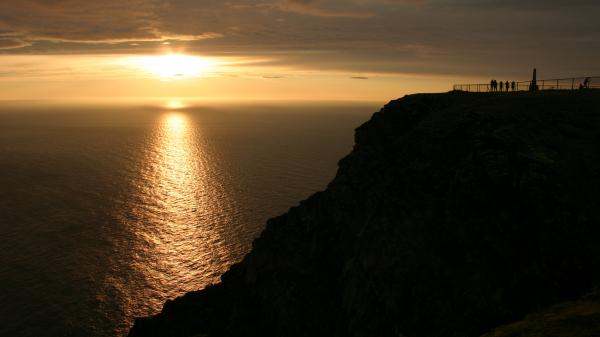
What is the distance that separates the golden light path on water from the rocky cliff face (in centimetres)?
2506

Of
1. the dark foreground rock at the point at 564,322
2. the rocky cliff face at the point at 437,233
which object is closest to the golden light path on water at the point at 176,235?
the rocky cliff face at the point at 437,233

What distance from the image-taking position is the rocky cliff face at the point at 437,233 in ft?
79.2

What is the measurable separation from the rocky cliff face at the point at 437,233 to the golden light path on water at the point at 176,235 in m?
25.1

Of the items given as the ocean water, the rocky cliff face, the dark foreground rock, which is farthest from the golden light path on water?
the dark foreground rock

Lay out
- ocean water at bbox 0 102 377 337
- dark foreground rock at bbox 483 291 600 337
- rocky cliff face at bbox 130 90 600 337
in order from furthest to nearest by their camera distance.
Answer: ocean water at bbox 0 102 377 337 < rocky cliff face at bbox 130 90 600 337 < dark foreground rock at bbox 483 291 600 337

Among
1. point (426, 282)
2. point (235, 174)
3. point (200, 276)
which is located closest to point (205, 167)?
point (235, 174)

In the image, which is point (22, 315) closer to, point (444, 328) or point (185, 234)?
point (185, 234)

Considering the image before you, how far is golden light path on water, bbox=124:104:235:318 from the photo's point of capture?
6845 centimetres

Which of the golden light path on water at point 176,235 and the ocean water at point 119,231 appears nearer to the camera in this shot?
the ocean water at point 119,231

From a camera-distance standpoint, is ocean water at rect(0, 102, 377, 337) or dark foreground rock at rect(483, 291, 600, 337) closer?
dark foreground rock at rect(483, 291, 600, 337)

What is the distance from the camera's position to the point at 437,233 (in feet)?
91.0

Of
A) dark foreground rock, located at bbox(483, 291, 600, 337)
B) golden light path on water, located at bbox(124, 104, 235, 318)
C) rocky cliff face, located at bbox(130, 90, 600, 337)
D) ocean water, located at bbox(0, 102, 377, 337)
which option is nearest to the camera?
dark foreground rock, located at bbox(483, 291, 600, 337)

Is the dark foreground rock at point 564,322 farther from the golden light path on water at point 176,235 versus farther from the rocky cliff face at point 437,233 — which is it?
the golden light path on water at point 176,235

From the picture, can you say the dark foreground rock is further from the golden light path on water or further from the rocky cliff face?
the golden light path on water
